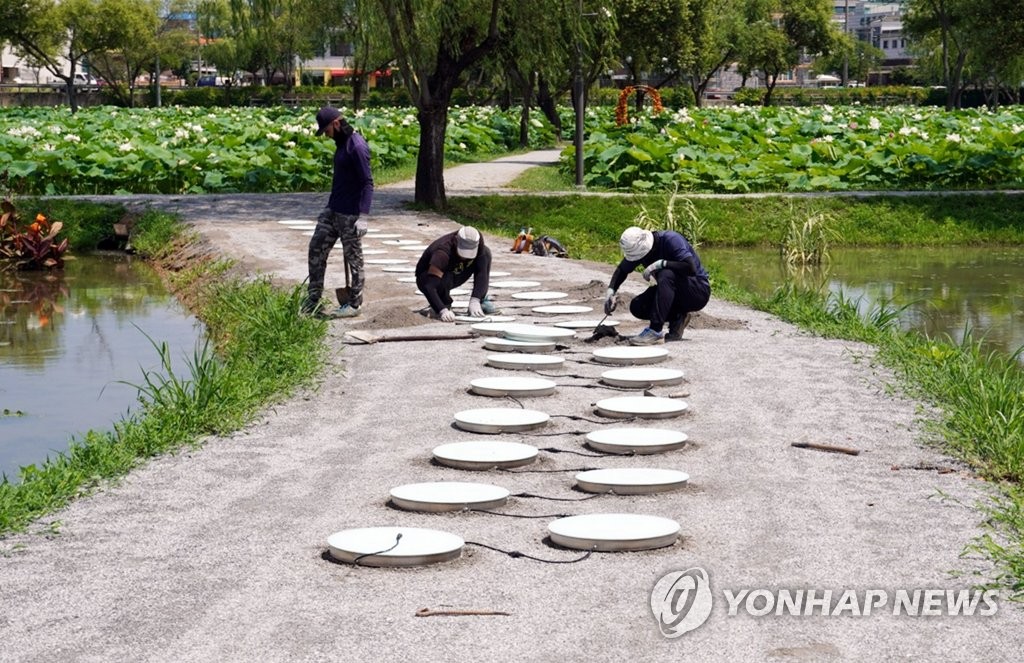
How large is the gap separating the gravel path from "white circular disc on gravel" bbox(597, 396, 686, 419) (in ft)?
0.32

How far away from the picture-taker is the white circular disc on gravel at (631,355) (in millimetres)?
10797

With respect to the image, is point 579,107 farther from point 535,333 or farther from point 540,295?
point 535,333

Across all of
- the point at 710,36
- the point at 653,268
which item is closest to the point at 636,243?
the point at 653,268

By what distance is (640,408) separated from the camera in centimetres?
908

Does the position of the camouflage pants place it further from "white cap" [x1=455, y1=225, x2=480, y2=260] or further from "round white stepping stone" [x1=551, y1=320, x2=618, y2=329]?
"round white stepping stone" [x1=551, y1=320, x2=618, y2=329]

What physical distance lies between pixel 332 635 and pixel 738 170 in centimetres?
2250

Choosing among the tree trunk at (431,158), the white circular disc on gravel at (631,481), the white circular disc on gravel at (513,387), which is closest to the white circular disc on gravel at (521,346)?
the white circular disc on gravel at (513,387)

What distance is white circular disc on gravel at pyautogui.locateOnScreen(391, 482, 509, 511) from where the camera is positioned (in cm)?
692

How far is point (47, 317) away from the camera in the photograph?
Answer: 1595 cm

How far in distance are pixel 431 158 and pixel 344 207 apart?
11035 millimetres

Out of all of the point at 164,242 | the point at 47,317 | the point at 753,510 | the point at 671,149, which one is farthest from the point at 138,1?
the point at 753,510

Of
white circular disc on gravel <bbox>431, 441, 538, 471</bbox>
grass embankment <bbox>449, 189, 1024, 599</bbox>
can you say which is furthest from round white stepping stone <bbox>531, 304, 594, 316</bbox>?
white circular disc on gravel <bbox>431, 441, 538, 471</bbox>

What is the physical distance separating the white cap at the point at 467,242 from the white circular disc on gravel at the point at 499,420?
332 cm

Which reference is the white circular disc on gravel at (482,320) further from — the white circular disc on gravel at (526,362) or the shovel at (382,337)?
the white circular disc on gravel at (526,362)
